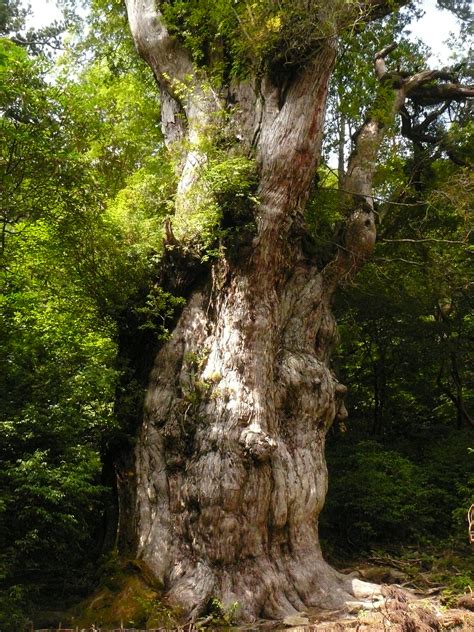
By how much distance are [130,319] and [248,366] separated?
70.5 inches

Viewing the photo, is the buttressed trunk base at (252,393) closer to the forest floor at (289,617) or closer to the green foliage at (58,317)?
the forest floor at (289,617)

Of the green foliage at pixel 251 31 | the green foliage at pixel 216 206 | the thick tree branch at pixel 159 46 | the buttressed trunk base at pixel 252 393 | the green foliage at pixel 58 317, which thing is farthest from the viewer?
the thick tree branch at pixel 159 46

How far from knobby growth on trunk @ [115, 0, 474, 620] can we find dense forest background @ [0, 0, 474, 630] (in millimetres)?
407

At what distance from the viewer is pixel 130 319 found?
7.89 meters

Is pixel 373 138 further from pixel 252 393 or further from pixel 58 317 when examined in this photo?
pixel 58 317

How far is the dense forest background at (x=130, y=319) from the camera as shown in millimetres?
6406

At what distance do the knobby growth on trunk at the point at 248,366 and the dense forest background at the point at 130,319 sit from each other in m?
0.41

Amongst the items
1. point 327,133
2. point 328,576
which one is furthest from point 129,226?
point 327,133

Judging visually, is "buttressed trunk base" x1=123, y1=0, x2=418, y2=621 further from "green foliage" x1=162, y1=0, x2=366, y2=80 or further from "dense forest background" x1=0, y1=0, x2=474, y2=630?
"dense forest background" x1=0, y1=0, x2=474, y2=630

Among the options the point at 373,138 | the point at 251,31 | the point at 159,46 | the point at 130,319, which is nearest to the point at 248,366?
the point at 130,319

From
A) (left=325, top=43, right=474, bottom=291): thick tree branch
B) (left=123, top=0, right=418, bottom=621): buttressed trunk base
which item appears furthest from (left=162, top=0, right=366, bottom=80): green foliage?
(left=325, top=43, right=474, bottom=291): thick tree branch

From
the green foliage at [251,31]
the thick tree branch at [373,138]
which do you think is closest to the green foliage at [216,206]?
the green foliage at [251,31]

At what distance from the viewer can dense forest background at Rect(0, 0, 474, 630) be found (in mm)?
6406

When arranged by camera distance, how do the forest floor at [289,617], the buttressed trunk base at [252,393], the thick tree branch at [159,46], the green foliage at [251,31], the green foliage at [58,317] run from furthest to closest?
1. the thick tree branch at [159,46]
2. the green foliage at [251,31]
3. the buttressed trunk base at [252,393]
4. the green foliage at [58,317]
5. the forest floor at [289,617]
